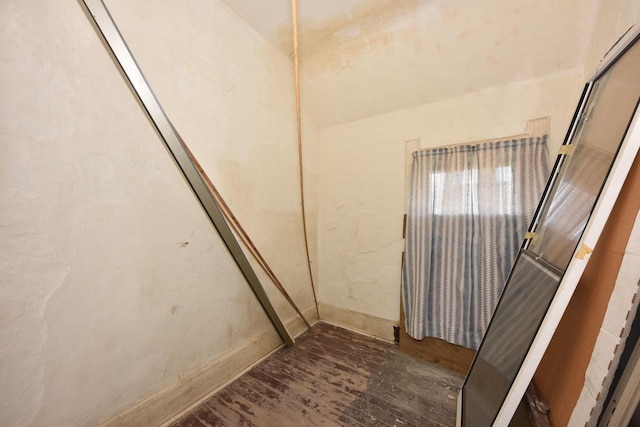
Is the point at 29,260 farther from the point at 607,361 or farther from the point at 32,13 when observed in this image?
the point at 607,361

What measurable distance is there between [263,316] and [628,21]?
2614 mm

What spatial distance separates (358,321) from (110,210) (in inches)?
86.3

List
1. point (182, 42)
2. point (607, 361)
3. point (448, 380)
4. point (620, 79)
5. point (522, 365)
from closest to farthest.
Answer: point (607, 361) → point (522, 365) → point (620, 79) → point (182, 42) → point (448, 380)

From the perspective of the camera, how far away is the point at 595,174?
840 millimetres

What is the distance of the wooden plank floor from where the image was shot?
4.38 feet

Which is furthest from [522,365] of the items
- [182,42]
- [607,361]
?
[182,42]

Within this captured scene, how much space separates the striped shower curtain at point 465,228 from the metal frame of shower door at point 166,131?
1314mm

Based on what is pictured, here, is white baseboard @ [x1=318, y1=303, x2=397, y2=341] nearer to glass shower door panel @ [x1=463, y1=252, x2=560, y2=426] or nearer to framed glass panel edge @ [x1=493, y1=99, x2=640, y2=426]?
glass shower door panel @ [x1=463, y1=252, x2=560, y2=426]

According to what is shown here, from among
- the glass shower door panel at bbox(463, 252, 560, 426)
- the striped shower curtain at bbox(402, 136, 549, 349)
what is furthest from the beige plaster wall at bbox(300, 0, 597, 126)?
the glass shower door panel at bbox(463, 252, 560, 426)

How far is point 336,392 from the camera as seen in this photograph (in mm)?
1538

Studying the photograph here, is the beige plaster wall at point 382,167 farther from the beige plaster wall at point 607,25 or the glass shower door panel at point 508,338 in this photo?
the glass shower door panel at point 508,338

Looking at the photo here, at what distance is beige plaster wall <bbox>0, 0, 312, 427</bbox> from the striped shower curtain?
1.41 metres

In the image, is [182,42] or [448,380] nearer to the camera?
[182,42]

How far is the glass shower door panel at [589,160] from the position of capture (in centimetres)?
79
